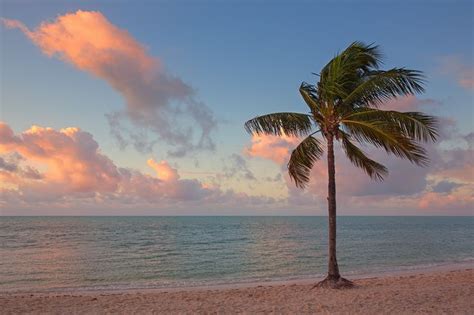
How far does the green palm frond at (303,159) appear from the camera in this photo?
1464 centimetres

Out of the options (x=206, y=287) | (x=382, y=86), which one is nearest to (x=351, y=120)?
(x=382, y=86)

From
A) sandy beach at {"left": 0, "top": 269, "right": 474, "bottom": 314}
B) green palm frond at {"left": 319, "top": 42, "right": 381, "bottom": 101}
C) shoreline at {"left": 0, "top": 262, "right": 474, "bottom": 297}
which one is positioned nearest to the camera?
sandy beach at {"left": 0, "top": 269, "right": 474, "bottom": 314}

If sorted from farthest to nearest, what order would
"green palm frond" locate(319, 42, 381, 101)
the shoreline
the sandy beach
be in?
the shoreline < "green palm frond" locate(319, 42, 381, 101) < the sandy beach

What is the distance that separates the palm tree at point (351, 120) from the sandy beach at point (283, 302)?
58.6 inches

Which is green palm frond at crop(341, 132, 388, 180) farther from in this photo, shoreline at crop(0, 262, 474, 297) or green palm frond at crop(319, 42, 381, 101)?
shoreline at crop(0, 262, 474, 297)

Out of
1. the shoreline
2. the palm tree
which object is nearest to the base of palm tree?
the palm tree

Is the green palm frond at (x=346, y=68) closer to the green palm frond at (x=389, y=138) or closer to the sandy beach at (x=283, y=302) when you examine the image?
the green palm frond at (x=389, y=138)

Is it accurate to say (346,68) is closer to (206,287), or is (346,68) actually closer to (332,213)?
(332,213)

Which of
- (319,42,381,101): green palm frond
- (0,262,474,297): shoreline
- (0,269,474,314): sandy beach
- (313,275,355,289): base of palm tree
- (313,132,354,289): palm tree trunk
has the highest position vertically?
(319,42,381,101): green palm frond

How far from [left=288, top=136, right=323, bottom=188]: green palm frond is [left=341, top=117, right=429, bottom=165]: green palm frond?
55.7 inches

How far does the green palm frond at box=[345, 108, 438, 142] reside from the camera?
12.4 metres

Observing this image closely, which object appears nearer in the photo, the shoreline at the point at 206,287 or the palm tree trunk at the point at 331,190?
the palm tree trunk at the point at 331,190

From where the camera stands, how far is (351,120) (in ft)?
44.2

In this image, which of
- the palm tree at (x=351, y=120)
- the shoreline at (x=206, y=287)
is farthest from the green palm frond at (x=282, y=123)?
the shoreline at (x=206, y=287)
